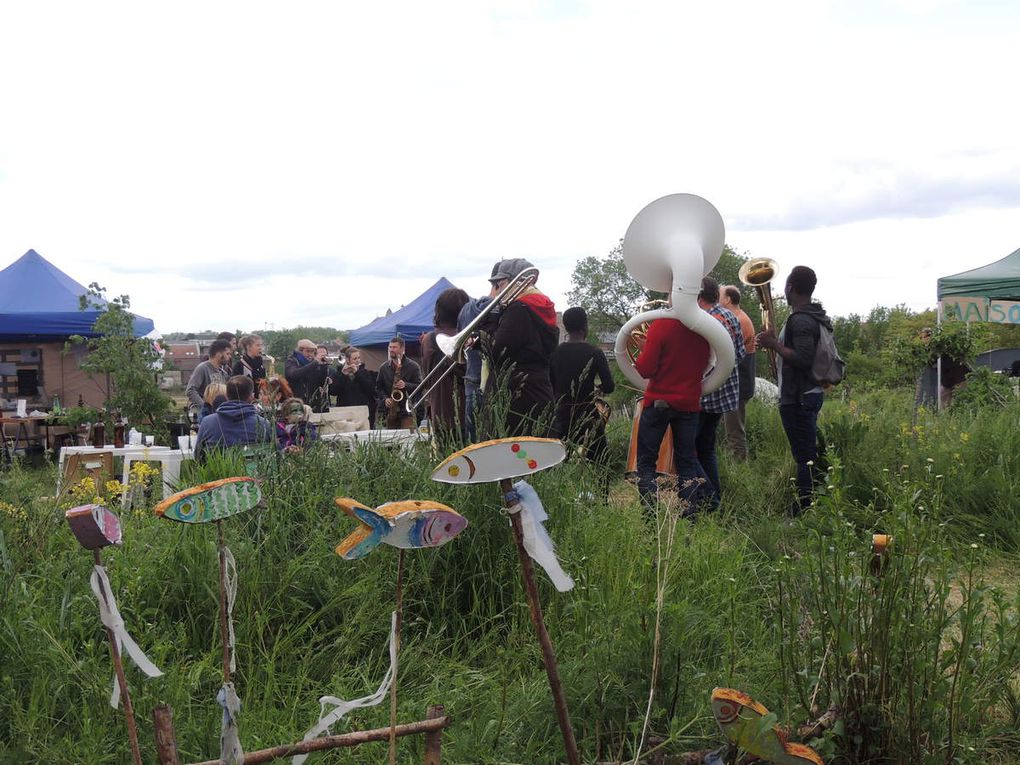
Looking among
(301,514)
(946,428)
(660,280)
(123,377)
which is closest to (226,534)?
(301,514)

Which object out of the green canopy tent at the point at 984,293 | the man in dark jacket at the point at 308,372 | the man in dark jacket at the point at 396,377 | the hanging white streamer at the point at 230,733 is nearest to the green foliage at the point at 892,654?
the hanging white streamer at the point at 230,733


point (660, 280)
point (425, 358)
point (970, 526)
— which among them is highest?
point (660, 280)

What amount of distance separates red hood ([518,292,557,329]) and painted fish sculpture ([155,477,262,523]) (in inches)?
140

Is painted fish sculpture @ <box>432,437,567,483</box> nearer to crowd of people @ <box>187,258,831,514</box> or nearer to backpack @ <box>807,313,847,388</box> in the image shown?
crowd of people @ <box>187,258,831,514</box>

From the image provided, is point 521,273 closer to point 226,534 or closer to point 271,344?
point 226,534

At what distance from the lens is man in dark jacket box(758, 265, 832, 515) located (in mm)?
5656

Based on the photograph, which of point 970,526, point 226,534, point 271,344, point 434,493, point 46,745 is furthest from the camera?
point 271,344

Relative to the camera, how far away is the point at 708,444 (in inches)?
228

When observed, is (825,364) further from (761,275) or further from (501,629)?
(501,629)

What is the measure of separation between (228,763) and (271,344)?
51411 mm

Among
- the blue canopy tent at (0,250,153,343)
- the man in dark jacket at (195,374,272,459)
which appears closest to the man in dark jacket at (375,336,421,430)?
the man in dark jacket at (195,374,272,459)

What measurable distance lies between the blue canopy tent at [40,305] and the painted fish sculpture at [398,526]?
10191 millimetres

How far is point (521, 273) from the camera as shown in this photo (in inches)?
210

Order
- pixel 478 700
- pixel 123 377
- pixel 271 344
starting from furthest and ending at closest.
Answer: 1. pixel 271 344
2. pixel 123 377
3. pixel 478 700
